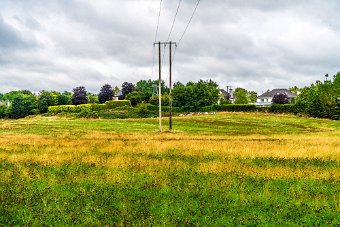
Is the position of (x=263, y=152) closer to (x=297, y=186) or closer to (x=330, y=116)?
(x=297, y=186)

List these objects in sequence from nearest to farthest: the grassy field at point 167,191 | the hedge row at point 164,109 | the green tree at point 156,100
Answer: the grassy field at point 167,191 < the hedge row at point 164,109 < the green tree at point 156,100

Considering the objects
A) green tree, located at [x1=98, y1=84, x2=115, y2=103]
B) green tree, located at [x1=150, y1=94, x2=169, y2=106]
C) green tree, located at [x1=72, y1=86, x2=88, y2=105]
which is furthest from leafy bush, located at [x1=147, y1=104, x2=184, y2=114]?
green tree, located at [x1=98, y1=84, x2=115, y2=103]

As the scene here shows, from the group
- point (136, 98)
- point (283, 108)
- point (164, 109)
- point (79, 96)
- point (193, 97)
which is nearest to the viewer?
point (283, 108)

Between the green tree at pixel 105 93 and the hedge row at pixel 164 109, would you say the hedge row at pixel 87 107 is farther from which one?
the green tree at pixel 105 93

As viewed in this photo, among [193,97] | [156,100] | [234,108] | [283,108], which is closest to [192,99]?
[193,97]

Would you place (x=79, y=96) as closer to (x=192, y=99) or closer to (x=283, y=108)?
(x=192, y=99)

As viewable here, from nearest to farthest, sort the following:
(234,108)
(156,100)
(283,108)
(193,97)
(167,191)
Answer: (167,191) < (283,108) < (234,108) < (156,100) < (193,97)

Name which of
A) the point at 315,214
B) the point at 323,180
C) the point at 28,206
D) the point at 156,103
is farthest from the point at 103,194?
the point at 156,103

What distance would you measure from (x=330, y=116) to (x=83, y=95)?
89911 millimetres

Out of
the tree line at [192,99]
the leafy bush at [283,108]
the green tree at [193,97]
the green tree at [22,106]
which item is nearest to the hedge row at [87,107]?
the tree line at [192,99]

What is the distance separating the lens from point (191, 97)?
114m

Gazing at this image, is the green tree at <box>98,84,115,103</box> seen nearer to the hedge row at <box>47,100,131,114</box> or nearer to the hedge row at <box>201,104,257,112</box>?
the hedge row at <box>47,100,131,114</box>

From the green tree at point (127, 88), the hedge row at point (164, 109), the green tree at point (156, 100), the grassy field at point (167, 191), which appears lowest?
the grassy field at point (167, 191)

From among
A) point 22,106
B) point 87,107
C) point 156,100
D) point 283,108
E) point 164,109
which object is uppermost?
point 156,100
